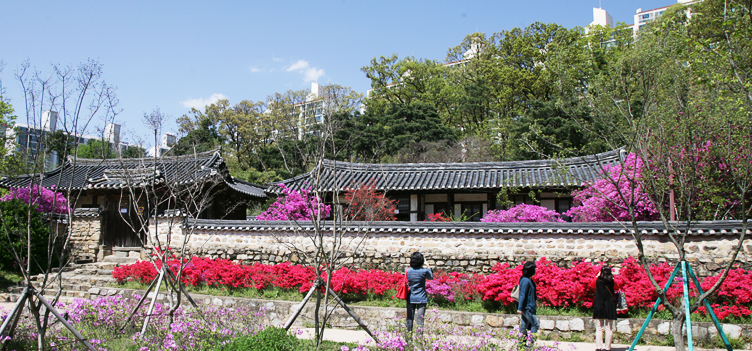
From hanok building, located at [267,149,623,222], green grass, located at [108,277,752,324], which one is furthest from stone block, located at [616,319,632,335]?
hanok building, located at [267,149,623,222]

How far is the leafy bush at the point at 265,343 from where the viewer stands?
5551 mm

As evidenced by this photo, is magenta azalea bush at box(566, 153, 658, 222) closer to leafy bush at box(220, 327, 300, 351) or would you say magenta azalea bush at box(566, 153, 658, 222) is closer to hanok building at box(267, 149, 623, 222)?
hanok building at box(267, 149, 623, 222)

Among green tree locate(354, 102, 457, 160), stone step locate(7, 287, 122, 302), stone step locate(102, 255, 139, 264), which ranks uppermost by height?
green tree locate(354, 102, 457, 160)

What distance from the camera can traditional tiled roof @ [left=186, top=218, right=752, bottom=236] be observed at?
9398 millimetres

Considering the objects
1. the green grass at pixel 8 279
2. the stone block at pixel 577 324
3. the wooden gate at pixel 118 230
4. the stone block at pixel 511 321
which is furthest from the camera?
the wooden gate at pixel 118 230

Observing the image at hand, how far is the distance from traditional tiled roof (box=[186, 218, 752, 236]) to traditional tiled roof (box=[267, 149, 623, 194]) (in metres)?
3.69

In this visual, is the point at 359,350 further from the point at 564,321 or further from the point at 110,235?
the point at 110,235

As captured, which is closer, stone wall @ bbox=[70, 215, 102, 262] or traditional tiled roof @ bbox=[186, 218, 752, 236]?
traditional tiled roof @ bbox=[186, 218, 752, 236]

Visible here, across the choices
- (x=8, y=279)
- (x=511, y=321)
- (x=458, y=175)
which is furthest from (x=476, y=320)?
(x=8, y=279)

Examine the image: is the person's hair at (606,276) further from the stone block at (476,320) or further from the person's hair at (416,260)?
the person's hair at (416,260)

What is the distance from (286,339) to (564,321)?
16.5 ft

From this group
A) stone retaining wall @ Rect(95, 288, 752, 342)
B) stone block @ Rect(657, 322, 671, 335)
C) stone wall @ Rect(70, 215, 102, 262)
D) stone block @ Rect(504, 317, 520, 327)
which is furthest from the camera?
stone wall @ Rect(70, 215, 102, 262)

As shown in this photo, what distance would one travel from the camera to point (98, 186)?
17203mm

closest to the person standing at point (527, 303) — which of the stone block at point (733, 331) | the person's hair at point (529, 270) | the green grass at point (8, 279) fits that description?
the person's hair at point (529, 270)
